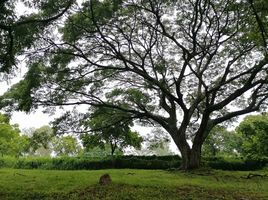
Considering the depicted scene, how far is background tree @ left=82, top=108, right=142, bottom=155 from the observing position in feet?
58.9

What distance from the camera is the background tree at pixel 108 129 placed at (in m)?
17.9

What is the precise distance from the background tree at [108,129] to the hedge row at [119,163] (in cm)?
143

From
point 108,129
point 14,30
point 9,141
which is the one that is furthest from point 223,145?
point 14,30

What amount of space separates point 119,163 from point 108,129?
487cm

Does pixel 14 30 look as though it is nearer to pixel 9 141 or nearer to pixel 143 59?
pixel 143 59

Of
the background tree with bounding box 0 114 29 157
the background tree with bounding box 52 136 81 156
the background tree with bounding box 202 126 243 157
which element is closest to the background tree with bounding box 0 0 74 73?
the background tree with bounding box 0 114 29 157

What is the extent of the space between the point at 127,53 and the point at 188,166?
6.58 m

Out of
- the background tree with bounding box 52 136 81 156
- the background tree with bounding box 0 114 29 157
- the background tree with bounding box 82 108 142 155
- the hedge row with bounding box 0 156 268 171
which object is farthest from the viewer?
the background tree with bounding box 52 136 81 156

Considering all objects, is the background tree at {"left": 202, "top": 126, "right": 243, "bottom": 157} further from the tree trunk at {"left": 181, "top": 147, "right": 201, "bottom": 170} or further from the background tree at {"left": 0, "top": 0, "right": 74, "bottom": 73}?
the background tree at {"left": 0, "top": 0, "right": 74, "bottom": 73}

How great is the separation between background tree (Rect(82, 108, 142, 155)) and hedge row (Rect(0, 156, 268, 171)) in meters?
1.43

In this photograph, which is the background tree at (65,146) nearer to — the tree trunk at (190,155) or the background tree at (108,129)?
the background tree at (108,129)

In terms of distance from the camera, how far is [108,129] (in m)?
18.7

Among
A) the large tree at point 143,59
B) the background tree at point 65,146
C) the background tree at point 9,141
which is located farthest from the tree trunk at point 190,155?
the background tree at point 65,146

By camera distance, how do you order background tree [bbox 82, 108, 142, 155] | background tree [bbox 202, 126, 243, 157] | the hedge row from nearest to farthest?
background tree [bbox 82, 108, 142, 155], the hedge row, background tree [bbox 202, 126, 243, 157]
